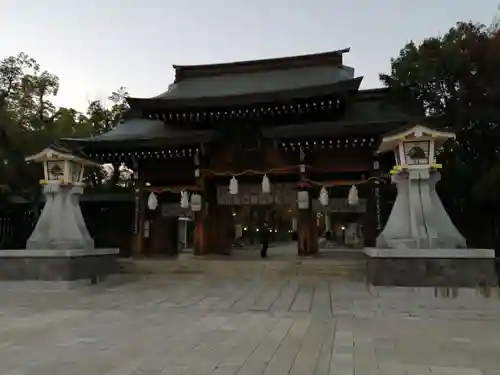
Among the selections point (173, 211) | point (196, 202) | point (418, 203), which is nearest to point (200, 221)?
point (196, 202)

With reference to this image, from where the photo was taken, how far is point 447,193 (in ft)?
52.6

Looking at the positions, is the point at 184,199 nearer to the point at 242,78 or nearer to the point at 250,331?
the point at 242,78

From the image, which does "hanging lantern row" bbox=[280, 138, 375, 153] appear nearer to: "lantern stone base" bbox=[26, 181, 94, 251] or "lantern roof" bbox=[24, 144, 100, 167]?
"lantern roof" bbox=[24, 144, 100, 167]

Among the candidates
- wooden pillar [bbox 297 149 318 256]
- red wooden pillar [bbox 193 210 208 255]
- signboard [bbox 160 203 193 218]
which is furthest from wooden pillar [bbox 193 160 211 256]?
wooden pillar [bbox 297 149 318 256]

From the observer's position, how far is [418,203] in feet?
36.2

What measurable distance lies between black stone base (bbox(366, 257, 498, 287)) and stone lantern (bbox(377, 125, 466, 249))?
1.82ft

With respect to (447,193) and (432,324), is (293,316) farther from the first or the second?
(447,193)

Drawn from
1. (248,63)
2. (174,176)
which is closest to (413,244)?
(174,176)

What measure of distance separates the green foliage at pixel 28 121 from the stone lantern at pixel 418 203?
510 inches

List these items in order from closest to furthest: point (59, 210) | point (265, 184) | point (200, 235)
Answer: point (59, 210) → point (265, 184) → point (200, 235)

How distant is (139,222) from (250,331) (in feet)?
34.2

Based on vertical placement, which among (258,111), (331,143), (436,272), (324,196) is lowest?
(436,272)

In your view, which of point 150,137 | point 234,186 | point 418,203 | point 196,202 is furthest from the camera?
point 150,137

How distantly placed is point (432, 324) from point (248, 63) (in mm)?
15838
